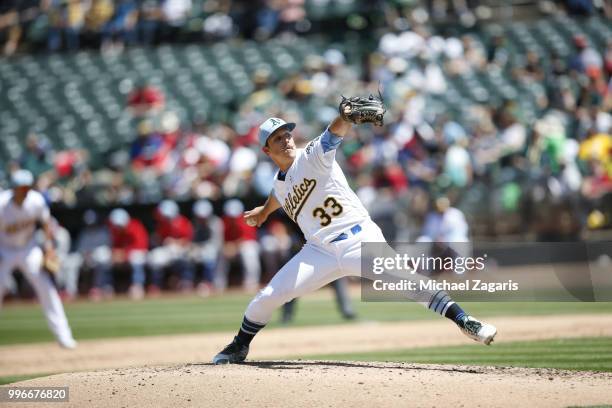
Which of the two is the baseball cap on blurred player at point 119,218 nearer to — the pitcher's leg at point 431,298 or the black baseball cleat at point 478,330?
the pitcher's leg at point 431,298

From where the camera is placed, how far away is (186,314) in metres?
15.8

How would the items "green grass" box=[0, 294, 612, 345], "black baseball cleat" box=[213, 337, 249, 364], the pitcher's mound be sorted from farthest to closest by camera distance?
"green grass" box=[0, 294, 612, 345] → "black baseball cleat" box=[213, 337, 249, 364] → the pitcher's mound

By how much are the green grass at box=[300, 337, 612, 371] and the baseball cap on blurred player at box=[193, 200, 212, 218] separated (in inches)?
372

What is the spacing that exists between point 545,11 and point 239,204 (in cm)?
793

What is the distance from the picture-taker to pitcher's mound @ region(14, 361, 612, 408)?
6363 millimetres

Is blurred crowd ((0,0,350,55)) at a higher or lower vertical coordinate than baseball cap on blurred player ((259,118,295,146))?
higher

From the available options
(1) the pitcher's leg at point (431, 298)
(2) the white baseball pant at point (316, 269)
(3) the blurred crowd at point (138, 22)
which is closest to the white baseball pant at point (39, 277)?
(2) the white baseball pant at point (316, 269)

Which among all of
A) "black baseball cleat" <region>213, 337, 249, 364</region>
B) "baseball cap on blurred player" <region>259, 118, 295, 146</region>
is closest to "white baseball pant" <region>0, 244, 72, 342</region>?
"black baseball cleat" <region>213, 337, 249, 364</region>

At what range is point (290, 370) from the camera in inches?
287

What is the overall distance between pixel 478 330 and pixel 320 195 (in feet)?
5.01

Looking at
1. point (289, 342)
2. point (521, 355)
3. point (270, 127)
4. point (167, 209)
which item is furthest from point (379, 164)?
point (270, 127)

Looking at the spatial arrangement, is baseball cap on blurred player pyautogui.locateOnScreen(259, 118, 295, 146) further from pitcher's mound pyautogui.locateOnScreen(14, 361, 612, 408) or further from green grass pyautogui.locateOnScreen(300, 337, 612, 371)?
green grass pyautogui.locateOnScreen(300, 337, 612, 371)

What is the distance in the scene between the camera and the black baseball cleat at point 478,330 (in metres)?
6.92

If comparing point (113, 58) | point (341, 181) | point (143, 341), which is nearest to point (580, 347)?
Result: point (341, 181)
